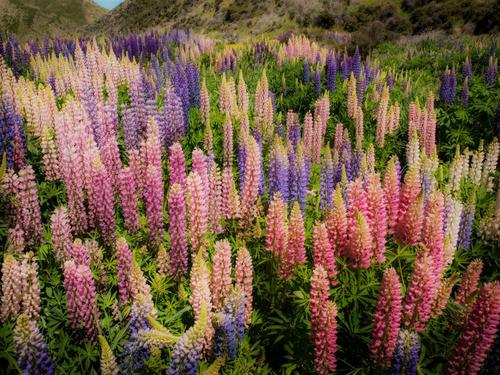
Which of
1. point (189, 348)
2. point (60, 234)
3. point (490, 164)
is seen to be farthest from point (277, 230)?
point (490, 164)

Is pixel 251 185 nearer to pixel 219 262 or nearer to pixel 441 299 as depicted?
pixel 219 262

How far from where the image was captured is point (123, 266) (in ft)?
11.1

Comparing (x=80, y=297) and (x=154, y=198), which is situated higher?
(x=154, y=198)

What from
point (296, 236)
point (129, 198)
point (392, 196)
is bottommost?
point (296, 236)

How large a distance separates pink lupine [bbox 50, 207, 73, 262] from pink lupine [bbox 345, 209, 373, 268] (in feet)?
8.33

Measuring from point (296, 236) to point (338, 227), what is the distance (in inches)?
15.5

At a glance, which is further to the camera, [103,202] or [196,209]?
[103,202]

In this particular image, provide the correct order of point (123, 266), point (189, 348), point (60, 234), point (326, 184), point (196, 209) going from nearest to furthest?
1. point (189, 348)
2. point (123, 266)
3. point (60, 234)
4. point (196, 209)
5. point (326, 184)

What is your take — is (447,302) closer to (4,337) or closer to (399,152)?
(4,337)

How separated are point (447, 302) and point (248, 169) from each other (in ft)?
7.85

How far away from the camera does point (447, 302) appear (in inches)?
130

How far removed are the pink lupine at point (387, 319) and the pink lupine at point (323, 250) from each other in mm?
629

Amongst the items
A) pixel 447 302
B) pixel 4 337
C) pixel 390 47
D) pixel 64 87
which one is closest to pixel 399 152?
pixel 447 302

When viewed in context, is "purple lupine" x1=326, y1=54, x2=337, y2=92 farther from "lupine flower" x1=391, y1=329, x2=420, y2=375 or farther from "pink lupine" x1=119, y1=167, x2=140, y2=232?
"lupine flower" x1=391, y1=329, x2=420, y2=375
